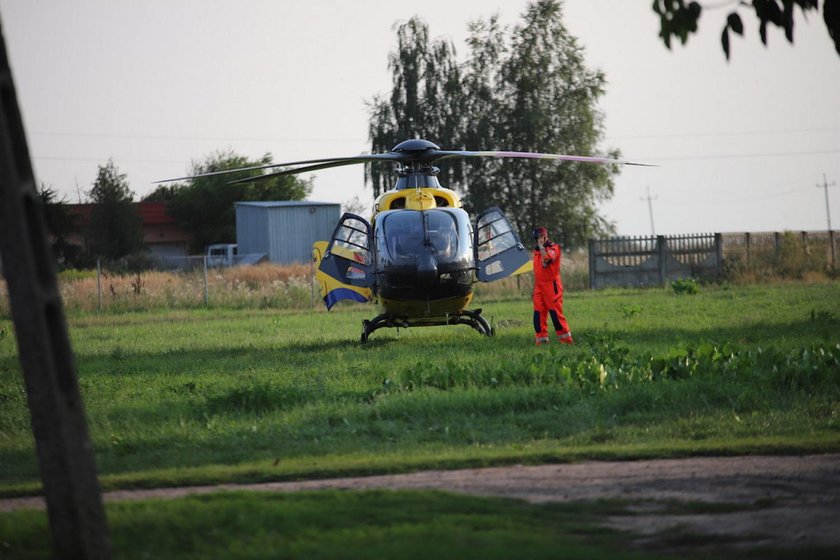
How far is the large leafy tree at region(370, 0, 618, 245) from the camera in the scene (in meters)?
57.6

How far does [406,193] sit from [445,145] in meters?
38.2

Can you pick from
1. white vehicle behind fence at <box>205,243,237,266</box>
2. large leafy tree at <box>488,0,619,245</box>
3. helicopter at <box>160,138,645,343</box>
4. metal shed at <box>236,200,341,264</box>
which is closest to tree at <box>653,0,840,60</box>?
helicopter at <box>160,138,645,343</box>

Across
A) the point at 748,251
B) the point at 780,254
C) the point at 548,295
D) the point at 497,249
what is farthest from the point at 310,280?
the point at 548,295

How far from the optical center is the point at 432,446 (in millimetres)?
10914

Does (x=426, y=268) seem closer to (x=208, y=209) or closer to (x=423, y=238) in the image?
(x=423, y=238)

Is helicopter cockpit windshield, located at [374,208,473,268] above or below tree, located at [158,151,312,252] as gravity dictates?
below

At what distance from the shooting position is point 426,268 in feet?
63.7

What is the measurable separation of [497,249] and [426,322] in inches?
75.1

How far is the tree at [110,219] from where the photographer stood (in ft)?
253

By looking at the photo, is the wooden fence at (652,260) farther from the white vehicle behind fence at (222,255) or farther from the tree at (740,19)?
the tree at (740,19)

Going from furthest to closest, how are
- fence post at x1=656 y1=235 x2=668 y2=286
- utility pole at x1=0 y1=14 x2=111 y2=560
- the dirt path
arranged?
fence post at x1=656 y1=235 x2=668 y2=286, the dirt path, utility pole at x1=0 y1=14 x2=111 y2=560

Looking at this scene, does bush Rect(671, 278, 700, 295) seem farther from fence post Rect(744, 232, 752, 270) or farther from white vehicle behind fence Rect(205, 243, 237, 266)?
white vehicle behind fence Rect(205, 243, 237, 266)

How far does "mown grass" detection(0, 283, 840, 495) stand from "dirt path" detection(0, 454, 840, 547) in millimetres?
431

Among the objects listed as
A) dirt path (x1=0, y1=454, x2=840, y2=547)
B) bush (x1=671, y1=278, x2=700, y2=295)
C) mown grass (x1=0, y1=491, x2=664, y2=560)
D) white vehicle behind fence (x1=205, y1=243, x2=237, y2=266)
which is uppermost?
white vehicle behind fence (x1=205, y1=243, x2=237, y2=266)
